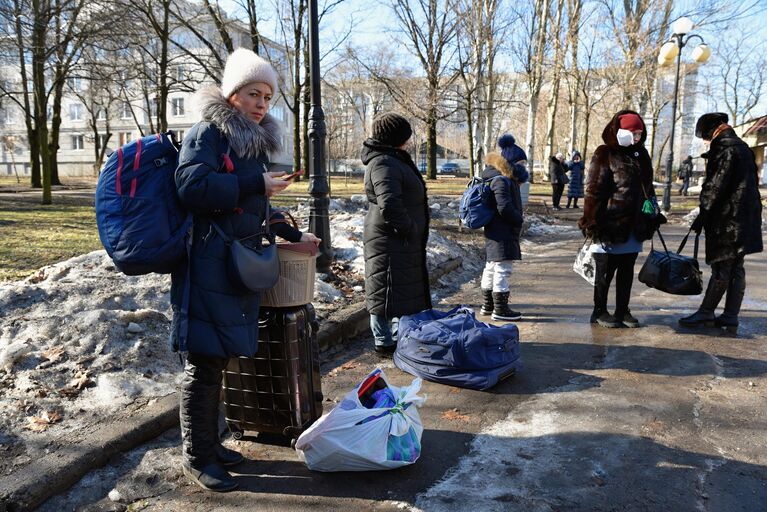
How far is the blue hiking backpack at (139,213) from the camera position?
8.55 ft

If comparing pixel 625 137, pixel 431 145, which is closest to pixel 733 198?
pixel 625 137

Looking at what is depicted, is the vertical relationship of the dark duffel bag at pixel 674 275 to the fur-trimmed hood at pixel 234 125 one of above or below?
below

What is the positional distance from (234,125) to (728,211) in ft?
15.7

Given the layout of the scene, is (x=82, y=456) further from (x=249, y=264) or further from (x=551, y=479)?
(x=551, y=479)

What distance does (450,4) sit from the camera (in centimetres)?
2220

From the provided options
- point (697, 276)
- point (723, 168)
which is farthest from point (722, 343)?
point (723, 168)

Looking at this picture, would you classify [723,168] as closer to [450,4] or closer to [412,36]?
A: [450,4]

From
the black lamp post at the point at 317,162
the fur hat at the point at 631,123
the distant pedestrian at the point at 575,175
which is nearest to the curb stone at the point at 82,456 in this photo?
the black lamp post at the point at 317,162

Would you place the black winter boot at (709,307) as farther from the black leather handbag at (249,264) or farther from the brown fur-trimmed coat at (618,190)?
the black leather handbag at (249,264)

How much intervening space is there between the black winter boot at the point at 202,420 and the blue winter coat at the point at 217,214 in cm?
17

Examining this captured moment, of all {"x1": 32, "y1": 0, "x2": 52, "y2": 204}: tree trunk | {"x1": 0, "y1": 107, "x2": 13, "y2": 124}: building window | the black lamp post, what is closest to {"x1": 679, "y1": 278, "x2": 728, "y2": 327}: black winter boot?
the black lamp post

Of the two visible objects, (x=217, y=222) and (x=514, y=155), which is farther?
(x=514, y=155)

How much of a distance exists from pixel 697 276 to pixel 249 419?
4358 mm

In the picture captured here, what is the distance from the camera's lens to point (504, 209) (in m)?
5.79
